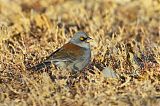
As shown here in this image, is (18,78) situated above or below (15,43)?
below

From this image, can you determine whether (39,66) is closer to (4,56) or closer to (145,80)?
(4,56)

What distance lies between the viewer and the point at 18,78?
7.09m

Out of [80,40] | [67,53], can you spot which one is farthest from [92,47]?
[67,53]

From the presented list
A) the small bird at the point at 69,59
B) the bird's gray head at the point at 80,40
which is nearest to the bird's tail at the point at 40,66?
the small bird at the point at 69,59

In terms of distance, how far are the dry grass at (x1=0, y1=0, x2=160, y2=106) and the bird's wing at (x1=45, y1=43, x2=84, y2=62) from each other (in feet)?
0.63

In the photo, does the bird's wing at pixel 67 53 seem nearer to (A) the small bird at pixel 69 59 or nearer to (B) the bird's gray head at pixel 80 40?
(A) the small bird at pixel 69 59

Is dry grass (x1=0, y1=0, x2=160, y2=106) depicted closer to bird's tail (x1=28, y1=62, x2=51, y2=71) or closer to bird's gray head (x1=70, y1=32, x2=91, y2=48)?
bird's tail (x1=28, y1=62, x2=51, y2=71)

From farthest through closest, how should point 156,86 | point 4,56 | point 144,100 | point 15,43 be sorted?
1. point 15,43
2. point 4,56
3. point 156,86
4. point 144,100

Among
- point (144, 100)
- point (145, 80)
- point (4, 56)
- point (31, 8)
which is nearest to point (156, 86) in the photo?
point (145, 80)

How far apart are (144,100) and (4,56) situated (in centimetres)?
236

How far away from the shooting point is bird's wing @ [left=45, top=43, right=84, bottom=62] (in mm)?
7275

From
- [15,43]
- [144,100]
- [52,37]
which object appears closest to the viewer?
[144,100]

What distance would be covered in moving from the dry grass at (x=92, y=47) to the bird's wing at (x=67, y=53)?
0.19 m

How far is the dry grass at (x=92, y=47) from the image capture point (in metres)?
6.24
